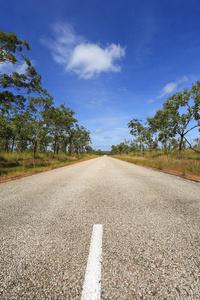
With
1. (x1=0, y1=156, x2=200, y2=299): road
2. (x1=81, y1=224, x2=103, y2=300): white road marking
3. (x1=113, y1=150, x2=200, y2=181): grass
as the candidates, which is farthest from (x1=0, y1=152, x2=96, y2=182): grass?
(x1=113, y1=150, x2=200, y2=181): grass

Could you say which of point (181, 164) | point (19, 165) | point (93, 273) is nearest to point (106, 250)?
point (93, 273)

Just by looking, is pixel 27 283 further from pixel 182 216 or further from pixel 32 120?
pixel 32 120

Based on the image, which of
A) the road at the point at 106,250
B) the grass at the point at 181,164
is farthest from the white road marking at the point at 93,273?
the grass at the point at 181,164

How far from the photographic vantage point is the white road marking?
108 centimetres

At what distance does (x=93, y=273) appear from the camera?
1275 mm

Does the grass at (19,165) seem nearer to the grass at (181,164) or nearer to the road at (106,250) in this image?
the road at (106,250)

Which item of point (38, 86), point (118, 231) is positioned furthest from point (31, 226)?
point (38, 86)

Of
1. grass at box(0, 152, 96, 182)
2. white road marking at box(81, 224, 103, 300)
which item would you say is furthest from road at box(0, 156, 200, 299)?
grass at box(0, 152, 96, 182)

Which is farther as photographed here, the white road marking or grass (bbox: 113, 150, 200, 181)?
grass (bbox: 113, 150, 200, 181)

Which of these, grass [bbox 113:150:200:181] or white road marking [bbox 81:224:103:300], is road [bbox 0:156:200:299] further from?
grass [bbox 113:150:200:181]

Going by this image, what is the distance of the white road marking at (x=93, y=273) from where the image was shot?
1.08 metres

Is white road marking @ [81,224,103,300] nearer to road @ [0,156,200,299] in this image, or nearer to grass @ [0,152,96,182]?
road @ [0,156,200,299]

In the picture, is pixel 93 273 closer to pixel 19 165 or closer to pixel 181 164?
pixel 181 164

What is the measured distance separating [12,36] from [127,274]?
507 inches
